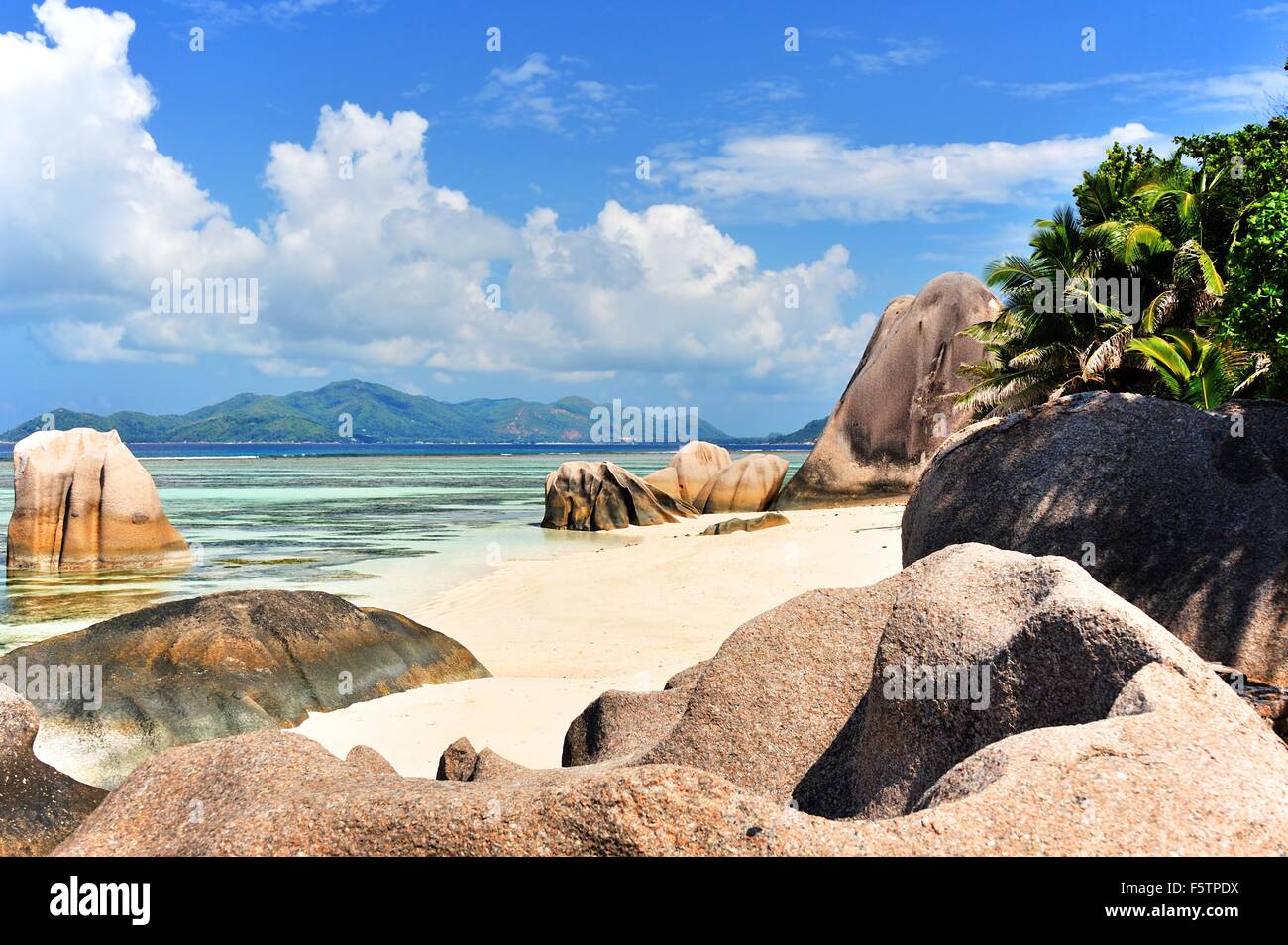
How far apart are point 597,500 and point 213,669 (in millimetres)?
22102

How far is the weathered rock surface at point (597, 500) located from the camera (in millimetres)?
29828

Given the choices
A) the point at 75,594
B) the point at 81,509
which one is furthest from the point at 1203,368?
the point at 81,509

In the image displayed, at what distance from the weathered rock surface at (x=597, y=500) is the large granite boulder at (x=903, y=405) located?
4.86 m

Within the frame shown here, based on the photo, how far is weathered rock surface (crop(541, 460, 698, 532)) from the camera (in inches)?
1174

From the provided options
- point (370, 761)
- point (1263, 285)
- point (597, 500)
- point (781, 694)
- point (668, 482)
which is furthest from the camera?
point (668, 482)

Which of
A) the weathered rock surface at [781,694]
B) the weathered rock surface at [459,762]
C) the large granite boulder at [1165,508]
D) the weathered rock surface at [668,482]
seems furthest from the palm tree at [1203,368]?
the weathered rock surface at [668,482]

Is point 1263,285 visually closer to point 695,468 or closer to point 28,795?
point 28,795

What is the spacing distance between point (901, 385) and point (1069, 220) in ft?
34.4

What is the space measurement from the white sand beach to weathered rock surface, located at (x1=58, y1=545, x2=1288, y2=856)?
13.4ft

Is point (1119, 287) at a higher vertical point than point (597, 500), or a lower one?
higher

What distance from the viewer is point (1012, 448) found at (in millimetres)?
8109

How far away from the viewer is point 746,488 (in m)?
34.1
